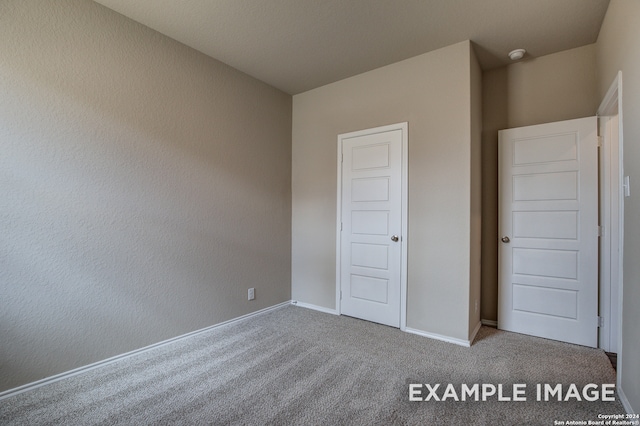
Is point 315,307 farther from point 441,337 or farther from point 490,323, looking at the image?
point 490,323

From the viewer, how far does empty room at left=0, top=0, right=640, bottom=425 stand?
1.85 metres

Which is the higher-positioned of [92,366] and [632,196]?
[632,196]

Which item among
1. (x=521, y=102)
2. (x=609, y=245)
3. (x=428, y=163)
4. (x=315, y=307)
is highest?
(x=521, y=102)

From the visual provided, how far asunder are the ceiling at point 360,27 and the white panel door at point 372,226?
887 mm

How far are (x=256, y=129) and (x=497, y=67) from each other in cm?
276

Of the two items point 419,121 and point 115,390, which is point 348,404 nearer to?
point 115,390

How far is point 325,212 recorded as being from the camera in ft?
11.9

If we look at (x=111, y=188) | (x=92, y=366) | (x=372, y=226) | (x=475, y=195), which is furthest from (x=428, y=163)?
(x=92, y=366)

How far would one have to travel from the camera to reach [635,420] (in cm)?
154

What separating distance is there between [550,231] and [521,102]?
136 centimetres

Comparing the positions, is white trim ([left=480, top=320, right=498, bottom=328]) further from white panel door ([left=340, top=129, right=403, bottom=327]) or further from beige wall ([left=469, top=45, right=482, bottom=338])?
white panel door ([left=340, top=129, right=403, bottom=327])

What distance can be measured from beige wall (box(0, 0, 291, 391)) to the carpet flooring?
32 centimetres

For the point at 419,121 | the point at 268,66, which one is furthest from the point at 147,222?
the point at 419,121

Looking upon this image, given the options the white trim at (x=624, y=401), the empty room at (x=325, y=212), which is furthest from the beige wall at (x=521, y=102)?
the white trim at (x=624, y=401)
